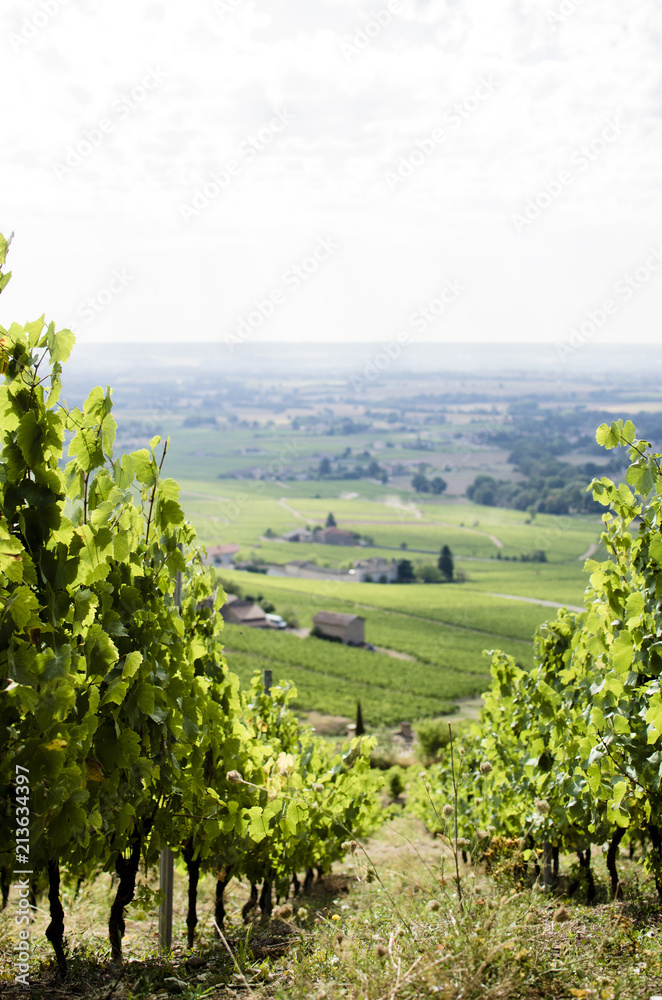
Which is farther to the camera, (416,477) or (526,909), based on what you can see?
(416,477)

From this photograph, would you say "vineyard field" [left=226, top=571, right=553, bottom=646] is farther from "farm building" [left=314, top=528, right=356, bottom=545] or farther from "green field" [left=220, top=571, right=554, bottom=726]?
"farm building" [left=314, top=528, right=356, bottom=545]

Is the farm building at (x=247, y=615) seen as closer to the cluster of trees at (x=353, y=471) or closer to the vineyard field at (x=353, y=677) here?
the vineyard field at (x=353, y=677)

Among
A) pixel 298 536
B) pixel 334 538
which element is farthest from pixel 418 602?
pixel 298 536

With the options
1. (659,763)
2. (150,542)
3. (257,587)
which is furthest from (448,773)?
(257,587)

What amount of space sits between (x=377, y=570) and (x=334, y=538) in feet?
48.3

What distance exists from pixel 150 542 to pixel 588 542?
9652 centimetres

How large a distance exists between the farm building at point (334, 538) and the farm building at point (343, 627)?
39.9 metres

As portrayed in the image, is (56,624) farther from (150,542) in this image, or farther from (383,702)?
(383,702)

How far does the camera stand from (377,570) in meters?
87.8

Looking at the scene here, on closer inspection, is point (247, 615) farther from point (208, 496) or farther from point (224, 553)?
point (208, 496)

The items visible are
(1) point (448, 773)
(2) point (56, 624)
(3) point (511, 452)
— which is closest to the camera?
(2) point (56, 624)

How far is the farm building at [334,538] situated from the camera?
332 ft

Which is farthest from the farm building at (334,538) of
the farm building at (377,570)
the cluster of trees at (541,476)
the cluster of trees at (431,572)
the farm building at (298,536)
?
the cluster of trees at (541,476)

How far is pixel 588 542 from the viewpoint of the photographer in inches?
3703
